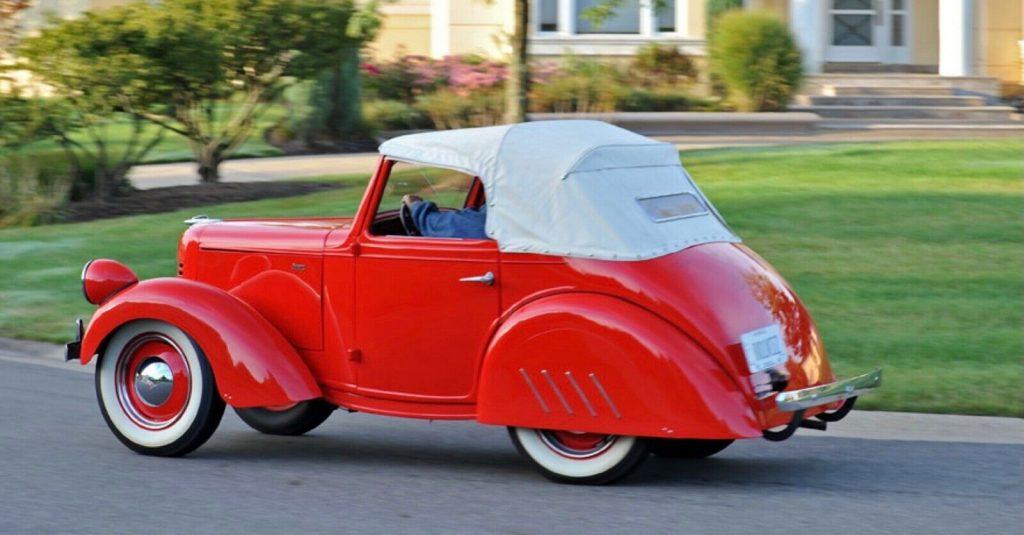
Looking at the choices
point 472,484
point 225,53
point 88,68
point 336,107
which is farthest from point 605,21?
point 472,484

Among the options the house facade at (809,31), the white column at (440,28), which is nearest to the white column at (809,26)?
the house facade at (809,31)

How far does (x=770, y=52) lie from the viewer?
79.0 feet

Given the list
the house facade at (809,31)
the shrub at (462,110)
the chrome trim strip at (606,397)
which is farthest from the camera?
the house facade at (809,31)

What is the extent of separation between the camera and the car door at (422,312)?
6453 mm

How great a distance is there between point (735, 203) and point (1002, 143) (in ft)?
19.8

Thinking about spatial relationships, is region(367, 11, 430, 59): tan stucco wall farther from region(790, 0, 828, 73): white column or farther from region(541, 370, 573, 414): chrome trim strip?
region(541, 370, 573, 414): chrome trim strip

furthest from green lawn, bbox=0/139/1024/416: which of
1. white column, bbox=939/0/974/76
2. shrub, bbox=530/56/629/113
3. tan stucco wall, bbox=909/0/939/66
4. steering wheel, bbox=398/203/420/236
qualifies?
tan stucco wall, bbox=909/0/939/66

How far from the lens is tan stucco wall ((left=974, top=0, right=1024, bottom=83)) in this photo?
89.1 feet

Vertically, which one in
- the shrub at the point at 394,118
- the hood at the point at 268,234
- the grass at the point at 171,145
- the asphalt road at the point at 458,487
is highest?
the shrub at the point at 394,118

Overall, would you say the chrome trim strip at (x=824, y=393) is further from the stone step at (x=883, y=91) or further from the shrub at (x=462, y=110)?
the stone step at (x=883, y=91)

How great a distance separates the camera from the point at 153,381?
703 centimetres

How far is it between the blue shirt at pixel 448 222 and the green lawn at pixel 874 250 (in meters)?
2.65

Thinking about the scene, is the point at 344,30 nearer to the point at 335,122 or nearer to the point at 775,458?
the point at 335,122

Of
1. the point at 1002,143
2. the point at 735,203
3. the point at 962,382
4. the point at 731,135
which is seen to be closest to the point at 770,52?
the point at 731,135
